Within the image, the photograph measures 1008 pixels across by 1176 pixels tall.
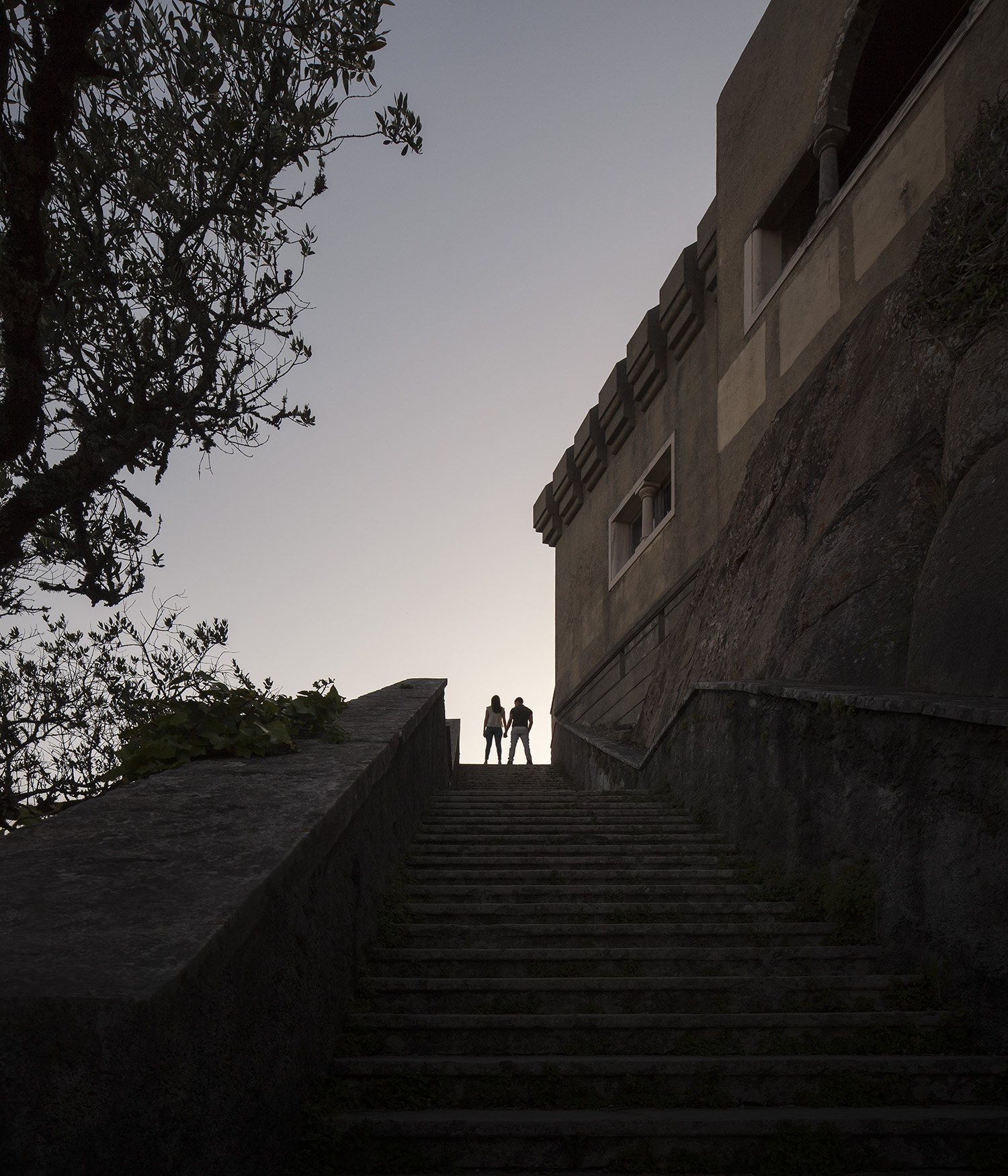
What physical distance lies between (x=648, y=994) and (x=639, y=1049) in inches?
10.4

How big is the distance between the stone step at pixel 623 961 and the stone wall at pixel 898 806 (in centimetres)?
21

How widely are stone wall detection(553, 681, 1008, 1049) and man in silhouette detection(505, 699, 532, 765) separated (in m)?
11.6

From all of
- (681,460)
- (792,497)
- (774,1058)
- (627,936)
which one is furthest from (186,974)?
(681,460)

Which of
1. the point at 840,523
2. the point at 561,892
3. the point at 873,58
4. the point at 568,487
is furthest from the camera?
the point at 568,487

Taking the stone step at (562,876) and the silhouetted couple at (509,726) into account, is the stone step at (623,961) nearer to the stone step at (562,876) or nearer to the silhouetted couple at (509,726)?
the stone step at (562,876)

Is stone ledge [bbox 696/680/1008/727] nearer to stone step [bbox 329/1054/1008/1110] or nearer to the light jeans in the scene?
stone step [bbox 329/1054/1008/1110]

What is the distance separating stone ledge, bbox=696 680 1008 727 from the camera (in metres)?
3.35

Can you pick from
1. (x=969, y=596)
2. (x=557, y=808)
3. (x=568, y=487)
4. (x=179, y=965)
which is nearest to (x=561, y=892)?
(x=969, y=596)

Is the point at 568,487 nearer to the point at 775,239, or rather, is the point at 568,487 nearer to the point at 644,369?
the point at 644,369

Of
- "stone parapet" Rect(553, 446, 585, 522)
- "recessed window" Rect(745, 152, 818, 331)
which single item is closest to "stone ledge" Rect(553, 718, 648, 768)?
"recessed window" Rect(745, 152, 818, 331)

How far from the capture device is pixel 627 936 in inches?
161

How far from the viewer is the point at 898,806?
3799 millimetres

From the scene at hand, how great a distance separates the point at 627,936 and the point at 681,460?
32.3 feet

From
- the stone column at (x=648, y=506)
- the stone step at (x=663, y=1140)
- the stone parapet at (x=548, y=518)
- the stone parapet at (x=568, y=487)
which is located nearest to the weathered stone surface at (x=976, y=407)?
the stone step at (x=663, y=1140)
